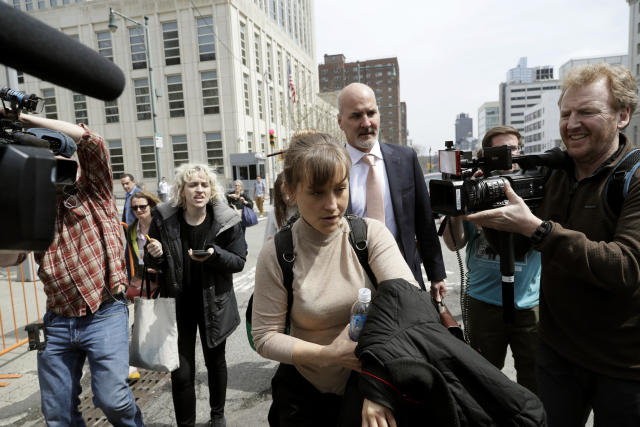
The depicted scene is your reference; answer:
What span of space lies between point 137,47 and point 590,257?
38534mm

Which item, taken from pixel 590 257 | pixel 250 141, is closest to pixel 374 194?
pixel 590 257

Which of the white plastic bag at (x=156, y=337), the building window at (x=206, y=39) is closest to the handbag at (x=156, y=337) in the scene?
the white plastic bag at (x=156, y=337)

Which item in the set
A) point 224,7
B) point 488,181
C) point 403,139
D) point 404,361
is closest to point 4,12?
point 404,361

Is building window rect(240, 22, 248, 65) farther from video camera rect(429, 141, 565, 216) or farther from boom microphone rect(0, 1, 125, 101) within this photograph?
boom microphone rect(0, 1, 125, 101)

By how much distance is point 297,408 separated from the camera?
5.21ft

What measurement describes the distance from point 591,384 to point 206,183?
2.81 meters

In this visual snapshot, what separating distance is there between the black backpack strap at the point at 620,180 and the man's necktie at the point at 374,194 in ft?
3.91

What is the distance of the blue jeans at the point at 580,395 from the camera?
5.65ft

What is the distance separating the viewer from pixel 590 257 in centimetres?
160

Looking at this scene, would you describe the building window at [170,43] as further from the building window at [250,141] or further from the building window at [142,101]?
the building window at [250,141]

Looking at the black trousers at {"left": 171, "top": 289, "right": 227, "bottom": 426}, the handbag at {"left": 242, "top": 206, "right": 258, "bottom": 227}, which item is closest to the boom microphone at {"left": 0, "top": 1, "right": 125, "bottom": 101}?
the black trousers at {"left": 171, "top": 289, "right": 227, "bottom": 426}

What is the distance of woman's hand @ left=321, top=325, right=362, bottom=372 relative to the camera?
1.33 meters

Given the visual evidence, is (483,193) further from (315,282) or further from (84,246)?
(84,246)

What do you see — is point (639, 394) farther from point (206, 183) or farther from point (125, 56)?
point (125, 56)
